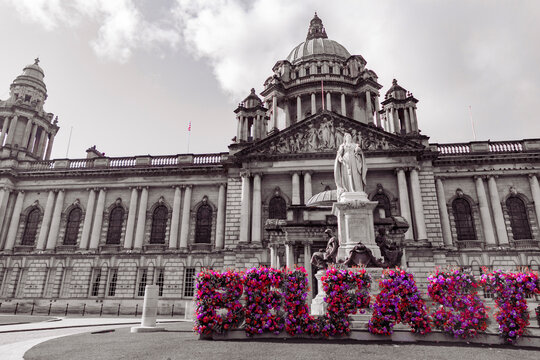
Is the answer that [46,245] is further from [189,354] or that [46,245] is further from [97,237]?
[189,354]

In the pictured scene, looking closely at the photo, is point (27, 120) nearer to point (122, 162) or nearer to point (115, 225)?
point (122, 162)

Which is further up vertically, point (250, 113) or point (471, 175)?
point (250, 113)

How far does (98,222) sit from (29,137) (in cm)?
1414

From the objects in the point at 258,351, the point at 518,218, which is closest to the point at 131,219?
the point at 258,351

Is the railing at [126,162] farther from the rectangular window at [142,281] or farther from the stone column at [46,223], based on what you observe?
the rectangular window at [142,281]

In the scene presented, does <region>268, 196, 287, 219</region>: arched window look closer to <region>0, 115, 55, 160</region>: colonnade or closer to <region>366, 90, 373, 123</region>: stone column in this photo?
<region>366, 90, 373, 123</region>: stone column

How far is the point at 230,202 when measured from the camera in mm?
32094

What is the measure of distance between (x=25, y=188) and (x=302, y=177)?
28.1 m

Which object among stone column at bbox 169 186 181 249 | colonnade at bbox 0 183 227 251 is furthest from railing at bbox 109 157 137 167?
stone column at bbox 169 186 181 249

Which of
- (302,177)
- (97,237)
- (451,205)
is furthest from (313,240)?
(97,237)

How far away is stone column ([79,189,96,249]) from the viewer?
34.3m

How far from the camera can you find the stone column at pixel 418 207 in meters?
28.3

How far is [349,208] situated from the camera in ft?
40.7

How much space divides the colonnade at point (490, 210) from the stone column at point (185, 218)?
22.7 metres
